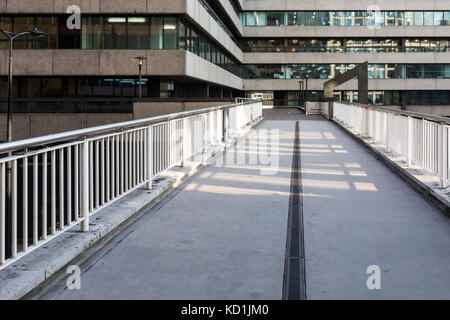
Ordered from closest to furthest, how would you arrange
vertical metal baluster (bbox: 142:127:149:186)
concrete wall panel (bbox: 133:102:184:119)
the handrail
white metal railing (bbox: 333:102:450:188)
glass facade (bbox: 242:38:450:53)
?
white metal railing (bbox: 333:102:450:188)
vertical metal baluster (bbox: 142:127:149:186)
concrete wall panel (bbox: 133:102:184:119)
the handrail
glass facade (bbox: 242:38:450:53)

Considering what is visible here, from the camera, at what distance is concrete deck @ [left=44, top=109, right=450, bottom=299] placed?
3.73m

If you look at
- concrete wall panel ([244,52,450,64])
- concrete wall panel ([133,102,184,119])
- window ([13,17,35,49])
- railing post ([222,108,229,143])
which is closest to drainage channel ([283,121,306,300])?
railing post ([222,108,229,143])

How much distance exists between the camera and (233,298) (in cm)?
353

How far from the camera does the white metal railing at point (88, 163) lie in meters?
3.93

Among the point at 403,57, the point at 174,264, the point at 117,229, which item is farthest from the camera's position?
the point at 403,57

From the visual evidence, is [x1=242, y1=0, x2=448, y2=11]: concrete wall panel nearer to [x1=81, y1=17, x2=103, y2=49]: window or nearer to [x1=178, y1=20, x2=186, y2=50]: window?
[x1=178, y1=20, x2=186, y2=50]: window

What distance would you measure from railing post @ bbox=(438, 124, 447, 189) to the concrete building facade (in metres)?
18.7

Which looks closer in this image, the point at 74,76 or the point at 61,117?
the point at 61,117

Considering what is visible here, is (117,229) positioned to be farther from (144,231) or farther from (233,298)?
(233,298)

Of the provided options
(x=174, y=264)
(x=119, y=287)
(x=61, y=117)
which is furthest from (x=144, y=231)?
(x=61, y=117)

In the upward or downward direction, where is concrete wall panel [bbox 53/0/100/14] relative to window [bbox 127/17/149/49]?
upward

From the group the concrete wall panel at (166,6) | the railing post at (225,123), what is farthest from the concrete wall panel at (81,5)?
the railing post at (225,123)

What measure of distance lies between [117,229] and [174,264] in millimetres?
1414

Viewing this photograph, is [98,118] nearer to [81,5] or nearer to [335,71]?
[81,5]
